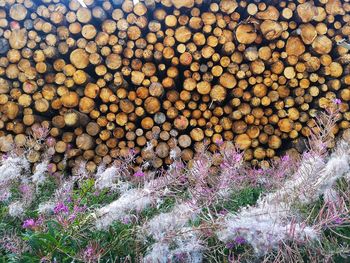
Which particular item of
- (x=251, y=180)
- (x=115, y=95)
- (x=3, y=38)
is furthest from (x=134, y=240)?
(x=3, y=38)

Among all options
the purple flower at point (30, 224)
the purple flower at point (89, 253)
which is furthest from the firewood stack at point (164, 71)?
the purple flower at point (89, 253)

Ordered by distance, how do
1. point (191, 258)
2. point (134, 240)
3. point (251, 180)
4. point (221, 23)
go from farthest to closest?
point (221, 23) → point (251, 180) → point (134, 240) → point (191, 258)

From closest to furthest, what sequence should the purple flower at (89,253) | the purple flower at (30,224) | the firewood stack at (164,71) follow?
1. the purple flower at (89,253)
2. the purple flower at (30,224)
3. the firewood stack at (164,71)

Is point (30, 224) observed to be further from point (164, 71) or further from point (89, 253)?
point (164, 71)

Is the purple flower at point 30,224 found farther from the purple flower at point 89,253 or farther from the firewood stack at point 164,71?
the firewood stack at point 164,71

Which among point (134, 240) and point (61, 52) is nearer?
point (134, 240)

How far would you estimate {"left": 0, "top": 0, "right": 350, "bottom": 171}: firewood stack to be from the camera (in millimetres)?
3443

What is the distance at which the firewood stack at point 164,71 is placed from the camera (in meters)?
3.44

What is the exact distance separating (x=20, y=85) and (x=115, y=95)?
2.68ft

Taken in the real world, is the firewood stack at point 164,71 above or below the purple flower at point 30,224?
below

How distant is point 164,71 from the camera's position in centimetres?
356

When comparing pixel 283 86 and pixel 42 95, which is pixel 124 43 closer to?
pixel 42 95

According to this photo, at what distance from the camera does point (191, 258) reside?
1.60 metres

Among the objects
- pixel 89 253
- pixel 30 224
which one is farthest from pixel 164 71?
pixel 89 253
